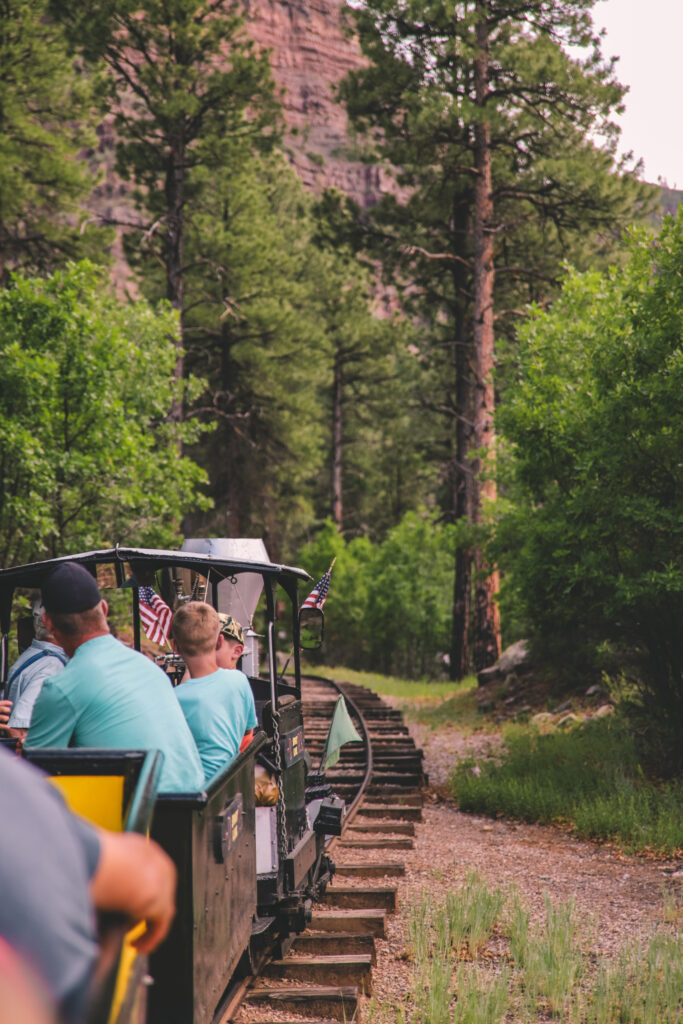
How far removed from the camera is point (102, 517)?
15414mm

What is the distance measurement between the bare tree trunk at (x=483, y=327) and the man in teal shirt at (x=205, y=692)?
1729 cm

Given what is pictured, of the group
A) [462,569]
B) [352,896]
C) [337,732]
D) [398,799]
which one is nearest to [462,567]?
[462,569]

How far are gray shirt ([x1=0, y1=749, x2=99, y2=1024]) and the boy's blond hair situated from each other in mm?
3122

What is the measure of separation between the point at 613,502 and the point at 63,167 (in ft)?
60.9

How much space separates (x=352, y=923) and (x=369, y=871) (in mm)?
1612

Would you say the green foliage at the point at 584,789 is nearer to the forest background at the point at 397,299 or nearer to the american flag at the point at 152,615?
the forest background at the point at 397,299

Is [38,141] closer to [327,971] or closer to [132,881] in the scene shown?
[327,971]

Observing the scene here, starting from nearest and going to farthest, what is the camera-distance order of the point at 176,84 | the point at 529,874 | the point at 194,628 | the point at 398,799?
the point at 194,628 → the point at 529,874 → the point at 398,799 → the point at 176,84

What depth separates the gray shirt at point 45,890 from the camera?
1526 mm

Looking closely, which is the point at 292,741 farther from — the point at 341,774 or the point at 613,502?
the point at 341,774

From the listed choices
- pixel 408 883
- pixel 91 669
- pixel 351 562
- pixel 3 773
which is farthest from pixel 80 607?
pixel 351 562

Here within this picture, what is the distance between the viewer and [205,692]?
4922 millimetres

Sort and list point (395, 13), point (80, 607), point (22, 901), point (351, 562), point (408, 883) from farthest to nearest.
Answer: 1. point (351, 562)
2. point (395, 13)
3. point (408, 883)
4. point (80, 607)
5. point (22, 901)

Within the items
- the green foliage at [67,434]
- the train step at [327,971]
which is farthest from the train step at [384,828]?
the green foliage at [67,434]
